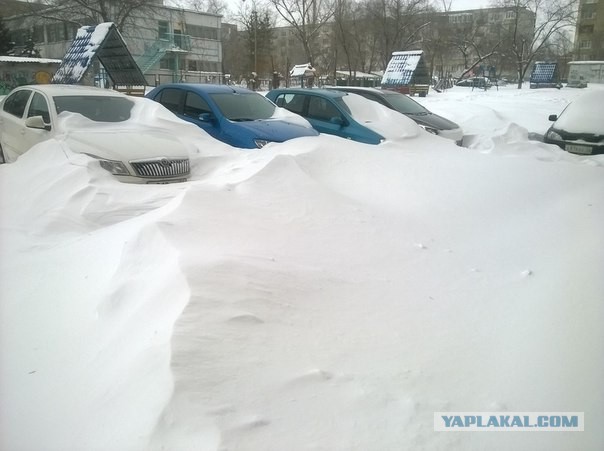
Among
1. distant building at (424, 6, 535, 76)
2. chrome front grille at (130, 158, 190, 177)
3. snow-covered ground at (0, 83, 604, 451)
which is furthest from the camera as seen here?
distant building at (424, 6, 535, 76)

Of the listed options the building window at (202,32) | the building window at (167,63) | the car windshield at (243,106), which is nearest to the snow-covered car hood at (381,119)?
the car windshield at (243,106)

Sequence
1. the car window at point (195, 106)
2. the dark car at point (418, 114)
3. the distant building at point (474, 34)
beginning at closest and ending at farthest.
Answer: the car window at point (195, 106) < the dark car at point (418, 114) < the distant building at point (474, 34)

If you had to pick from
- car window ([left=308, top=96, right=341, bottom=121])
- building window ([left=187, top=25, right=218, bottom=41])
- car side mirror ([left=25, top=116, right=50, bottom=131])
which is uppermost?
building window ([left=187, top=25, right=218, bottom=41])

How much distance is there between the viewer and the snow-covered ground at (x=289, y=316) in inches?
67.7

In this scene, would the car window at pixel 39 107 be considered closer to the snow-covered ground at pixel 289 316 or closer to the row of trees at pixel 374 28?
the snow-covered ground at pixel 289 316

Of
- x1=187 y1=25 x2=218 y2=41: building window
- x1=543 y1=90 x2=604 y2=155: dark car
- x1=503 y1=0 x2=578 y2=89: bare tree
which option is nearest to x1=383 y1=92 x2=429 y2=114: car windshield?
x1=543 y1=90 x2=604 y2=155: dark car

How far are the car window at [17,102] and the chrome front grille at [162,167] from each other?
9.17 feet

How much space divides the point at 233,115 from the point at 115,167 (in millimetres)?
2805

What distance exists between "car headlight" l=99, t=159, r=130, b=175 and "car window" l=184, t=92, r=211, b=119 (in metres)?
2.76

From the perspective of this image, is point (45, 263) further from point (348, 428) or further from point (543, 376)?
point (543, 376)

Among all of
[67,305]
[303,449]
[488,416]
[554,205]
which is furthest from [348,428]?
[554,205]

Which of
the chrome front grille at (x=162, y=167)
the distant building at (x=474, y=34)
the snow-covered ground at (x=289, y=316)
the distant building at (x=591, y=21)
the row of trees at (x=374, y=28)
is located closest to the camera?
the snow-covered ground at (x=289, y=316)

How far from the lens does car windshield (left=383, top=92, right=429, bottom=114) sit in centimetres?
1012

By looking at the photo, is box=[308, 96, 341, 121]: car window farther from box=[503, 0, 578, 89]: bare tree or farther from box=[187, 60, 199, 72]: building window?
box=[187, 60, 199, 72]: building window
